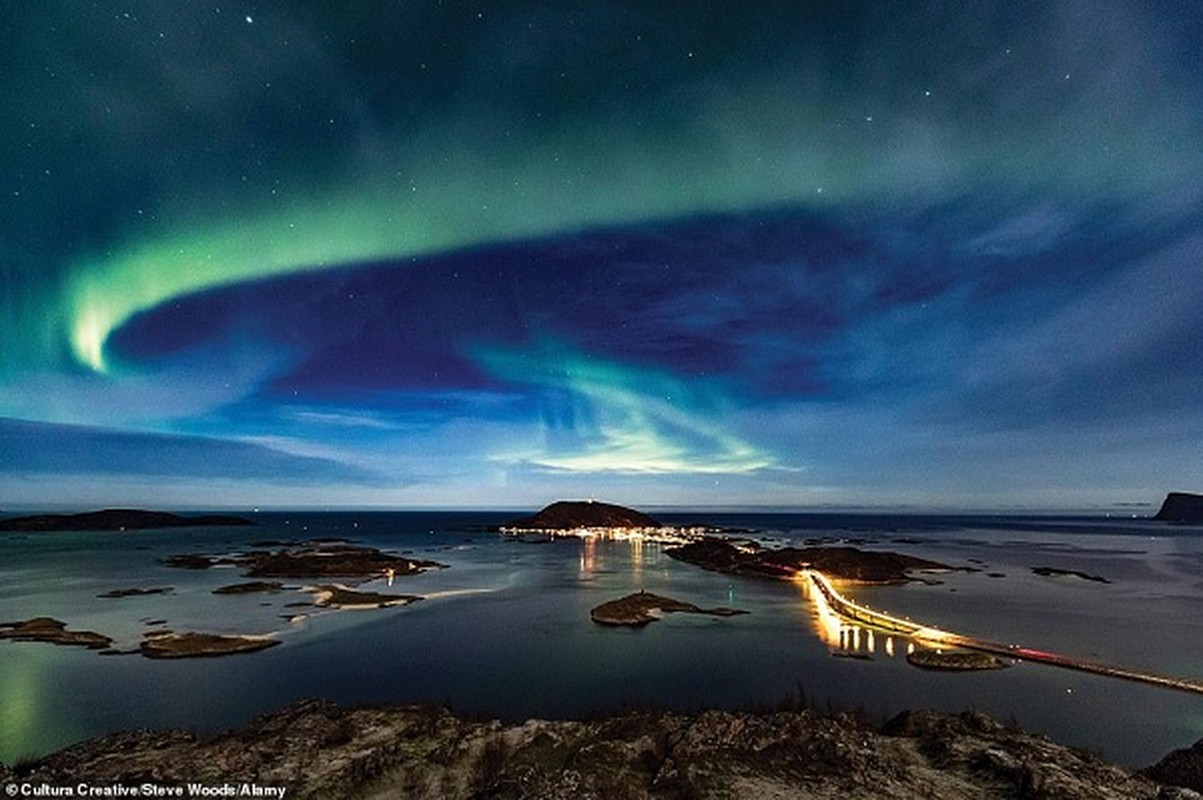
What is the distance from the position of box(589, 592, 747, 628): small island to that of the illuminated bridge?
1278 centimetres

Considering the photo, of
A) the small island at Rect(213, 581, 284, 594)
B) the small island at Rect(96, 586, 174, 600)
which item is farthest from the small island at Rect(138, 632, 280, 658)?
the small island at Rect(96, 586, 174, 600)

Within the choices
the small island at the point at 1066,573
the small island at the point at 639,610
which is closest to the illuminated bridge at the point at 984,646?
the small island at the point at 639,610

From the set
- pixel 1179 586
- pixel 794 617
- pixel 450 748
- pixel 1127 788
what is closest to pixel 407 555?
pixel 794 617

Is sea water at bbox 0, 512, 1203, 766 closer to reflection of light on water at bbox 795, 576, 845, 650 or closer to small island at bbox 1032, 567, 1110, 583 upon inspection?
reflection of light on water at bbox 795, 576, 845, 650

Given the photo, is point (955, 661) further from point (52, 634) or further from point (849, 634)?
point (52, 634)

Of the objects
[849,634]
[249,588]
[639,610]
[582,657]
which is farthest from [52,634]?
[849,634]

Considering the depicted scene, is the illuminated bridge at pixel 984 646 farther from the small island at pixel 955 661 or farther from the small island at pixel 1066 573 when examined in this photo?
the small island at pixel 1066 573

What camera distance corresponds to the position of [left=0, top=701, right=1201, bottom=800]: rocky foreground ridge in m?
21.1

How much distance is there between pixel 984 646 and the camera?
168 ft

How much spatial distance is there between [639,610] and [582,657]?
693 inches

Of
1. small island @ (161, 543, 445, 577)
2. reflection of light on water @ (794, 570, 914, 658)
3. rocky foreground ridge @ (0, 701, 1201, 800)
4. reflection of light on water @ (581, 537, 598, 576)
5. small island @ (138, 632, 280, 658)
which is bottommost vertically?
reflection of light on water @ (581, 537, 598, 576)

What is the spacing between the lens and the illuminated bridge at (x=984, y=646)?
140 feet

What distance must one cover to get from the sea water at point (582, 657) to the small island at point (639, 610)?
188cm

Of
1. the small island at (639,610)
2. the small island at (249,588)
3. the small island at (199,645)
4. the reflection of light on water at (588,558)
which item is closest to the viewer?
the small island at (199,645)
